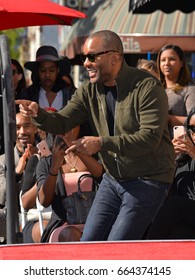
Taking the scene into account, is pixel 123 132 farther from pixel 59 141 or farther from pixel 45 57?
pixel 45 57

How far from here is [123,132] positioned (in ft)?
18.9

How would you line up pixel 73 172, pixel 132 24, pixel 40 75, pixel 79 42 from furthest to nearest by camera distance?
pixel 79 42 → pixel 132 24 → pixel 40 75 → pixel 73 172

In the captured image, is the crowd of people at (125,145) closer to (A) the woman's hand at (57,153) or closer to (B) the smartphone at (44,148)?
(A) the woman's hand at (57,153)

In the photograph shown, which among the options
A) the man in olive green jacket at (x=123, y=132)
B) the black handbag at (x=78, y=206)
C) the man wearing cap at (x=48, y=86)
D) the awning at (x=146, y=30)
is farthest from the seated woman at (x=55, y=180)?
the awning at (x=146, y=30)

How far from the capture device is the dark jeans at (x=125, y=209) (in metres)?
5.74

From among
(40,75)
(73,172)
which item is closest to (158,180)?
(73,172)

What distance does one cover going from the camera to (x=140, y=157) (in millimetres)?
5750

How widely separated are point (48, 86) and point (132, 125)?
395 centimetres

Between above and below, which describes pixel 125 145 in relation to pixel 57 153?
above

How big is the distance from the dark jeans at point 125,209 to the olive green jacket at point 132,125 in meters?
0.07

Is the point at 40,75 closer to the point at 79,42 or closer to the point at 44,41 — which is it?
the point at 79,42

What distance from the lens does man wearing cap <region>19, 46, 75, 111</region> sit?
30.9ft

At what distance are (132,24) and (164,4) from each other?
12.2ft

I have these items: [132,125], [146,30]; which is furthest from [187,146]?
[146,30]
